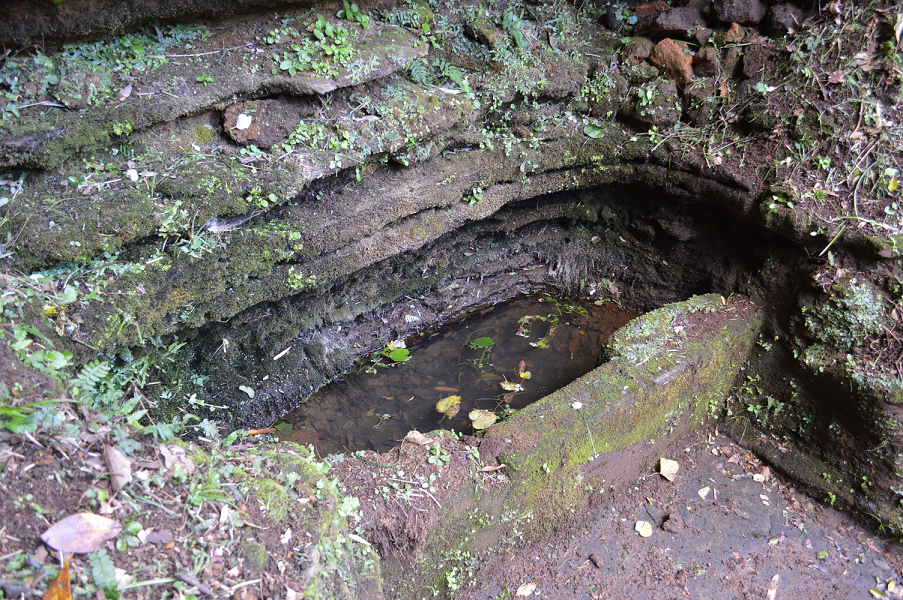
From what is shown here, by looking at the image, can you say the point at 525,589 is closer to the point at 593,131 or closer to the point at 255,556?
the point at 255,556

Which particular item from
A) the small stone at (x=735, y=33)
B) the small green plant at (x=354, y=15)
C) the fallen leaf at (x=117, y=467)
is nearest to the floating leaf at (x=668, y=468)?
the fallen leaf at (x=117, y=467)

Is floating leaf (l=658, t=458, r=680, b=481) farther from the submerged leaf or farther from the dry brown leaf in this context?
the submerged leaf

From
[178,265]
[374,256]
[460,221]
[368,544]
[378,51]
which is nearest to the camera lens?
[368,544]

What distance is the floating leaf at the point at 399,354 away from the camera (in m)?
4.38

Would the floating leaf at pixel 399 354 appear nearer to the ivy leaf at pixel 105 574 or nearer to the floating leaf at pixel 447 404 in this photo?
the floating leaf at pixel 447 404

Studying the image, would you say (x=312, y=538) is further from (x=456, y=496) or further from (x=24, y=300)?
(x=24, y=300)

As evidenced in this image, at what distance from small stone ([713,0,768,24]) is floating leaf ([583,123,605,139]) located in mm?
1186

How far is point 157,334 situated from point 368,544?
165 centimetres

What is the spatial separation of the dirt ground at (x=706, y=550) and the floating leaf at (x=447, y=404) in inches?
46.3

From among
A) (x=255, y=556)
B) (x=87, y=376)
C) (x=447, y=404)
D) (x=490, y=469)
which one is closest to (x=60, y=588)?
(x=255, y=556)

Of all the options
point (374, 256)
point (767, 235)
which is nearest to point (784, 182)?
point (767, 235)

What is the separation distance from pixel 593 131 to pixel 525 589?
3.37 meters

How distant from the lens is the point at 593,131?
426 cm

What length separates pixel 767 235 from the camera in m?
3.74
